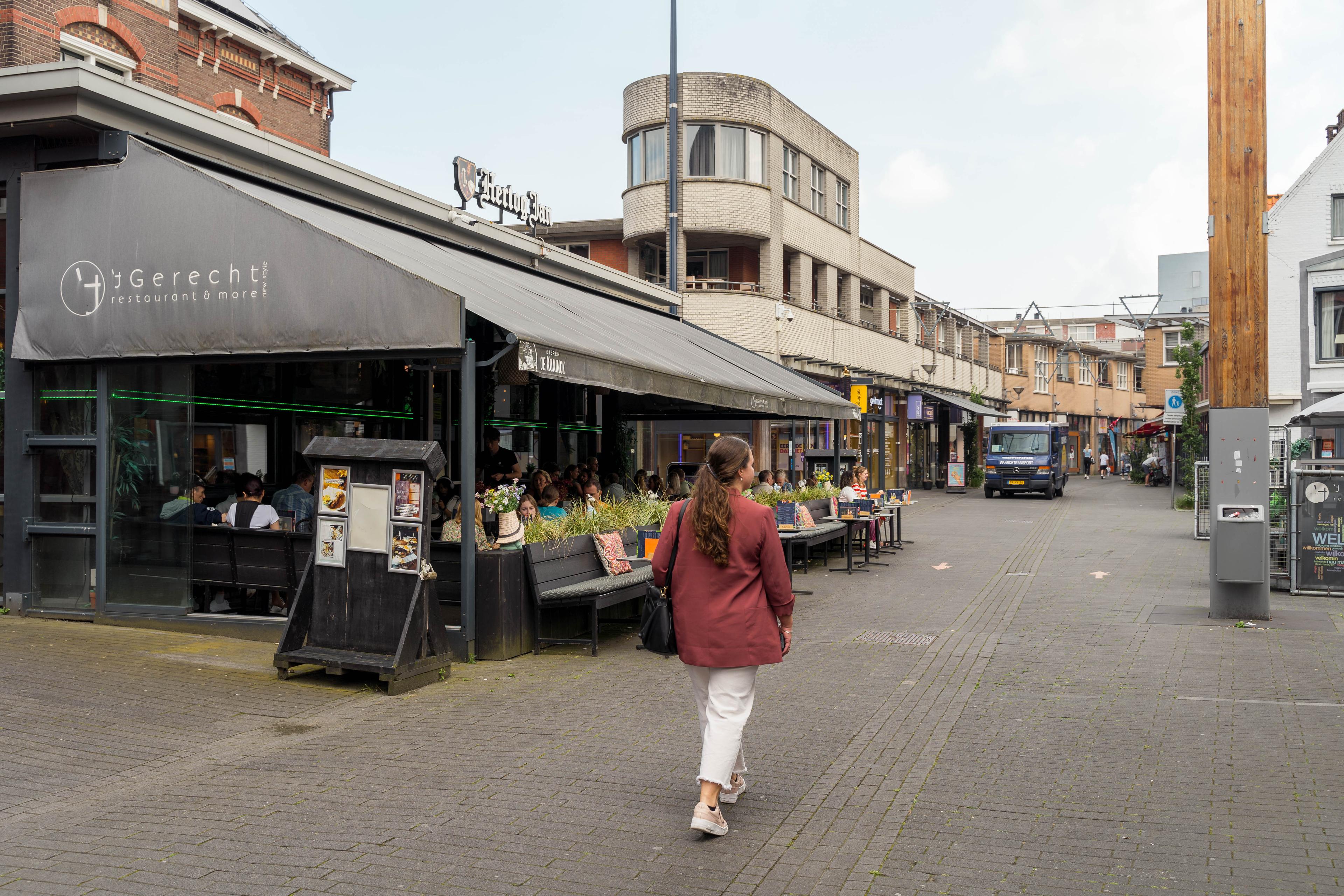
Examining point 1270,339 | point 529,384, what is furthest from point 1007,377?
point 529,384

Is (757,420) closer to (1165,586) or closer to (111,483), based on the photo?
(1165,586)

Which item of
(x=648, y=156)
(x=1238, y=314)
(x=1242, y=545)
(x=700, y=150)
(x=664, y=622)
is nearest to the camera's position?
(x=664, y=622)

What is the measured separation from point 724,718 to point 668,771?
3.40 feet

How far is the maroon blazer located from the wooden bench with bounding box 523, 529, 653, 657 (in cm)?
409

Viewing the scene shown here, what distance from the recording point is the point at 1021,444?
122 feet

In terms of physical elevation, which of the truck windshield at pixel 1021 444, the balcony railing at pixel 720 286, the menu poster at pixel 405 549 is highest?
the balcony railing at pixel 720 286

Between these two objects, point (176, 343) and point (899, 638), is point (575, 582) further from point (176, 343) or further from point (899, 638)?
point (176, 343)

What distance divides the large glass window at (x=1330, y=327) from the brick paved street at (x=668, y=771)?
67.2ft

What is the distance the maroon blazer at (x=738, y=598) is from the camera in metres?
4.96

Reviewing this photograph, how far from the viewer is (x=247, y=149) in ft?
34.4

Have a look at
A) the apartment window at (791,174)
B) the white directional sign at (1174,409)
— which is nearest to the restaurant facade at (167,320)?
the apartment window at (791,174)

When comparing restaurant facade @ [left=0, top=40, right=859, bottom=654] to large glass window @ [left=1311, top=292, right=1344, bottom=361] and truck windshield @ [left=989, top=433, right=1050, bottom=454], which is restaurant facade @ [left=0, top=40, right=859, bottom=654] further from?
truck windshield @ [left=989, top=433, right=1050, bottom=454]

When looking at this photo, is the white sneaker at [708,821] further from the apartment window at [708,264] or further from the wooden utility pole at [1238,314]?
the apartment window at [708,264]

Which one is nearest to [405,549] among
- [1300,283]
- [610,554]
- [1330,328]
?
[610,554]
